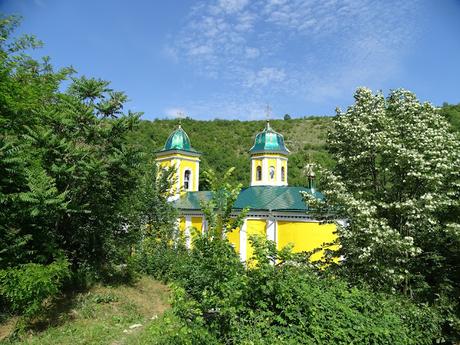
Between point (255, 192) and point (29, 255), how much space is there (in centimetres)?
1636

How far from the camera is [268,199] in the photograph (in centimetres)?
2277

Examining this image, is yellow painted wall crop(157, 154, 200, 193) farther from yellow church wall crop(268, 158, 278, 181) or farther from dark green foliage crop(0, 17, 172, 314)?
dark green foliage crop(0, 17, 172, 314)

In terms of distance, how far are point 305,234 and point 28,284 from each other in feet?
47.2

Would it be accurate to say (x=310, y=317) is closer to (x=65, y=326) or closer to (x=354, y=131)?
(x=354, y=131)

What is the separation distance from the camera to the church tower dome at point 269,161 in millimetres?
25825

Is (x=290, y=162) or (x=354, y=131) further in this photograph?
(x=290, y=162)

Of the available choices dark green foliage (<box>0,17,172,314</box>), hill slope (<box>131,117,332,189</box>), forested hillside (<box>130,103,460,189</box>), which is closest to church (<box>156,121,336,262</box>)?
dark green foliage (<box>0,17,172,314</box>)

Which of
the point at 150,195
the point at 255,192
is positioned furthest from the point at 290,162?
the point at 150,195

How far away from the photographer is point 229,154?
5497cm

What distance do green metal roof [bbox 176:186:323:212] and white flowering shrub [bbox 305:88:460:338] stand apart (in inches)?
378

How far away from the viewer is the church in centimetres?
1998

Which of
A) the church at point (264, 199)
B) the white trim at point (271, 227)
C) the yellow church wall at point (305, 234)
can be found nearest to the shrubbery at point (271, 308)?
the church at point (264, 199)

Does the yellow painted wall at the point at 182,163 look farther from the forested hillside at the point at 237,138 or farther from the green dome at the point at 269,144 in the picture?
the forested hillside at the point at 237,138

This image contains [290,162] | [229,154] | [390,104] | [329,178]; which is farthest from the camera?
[229,154]
